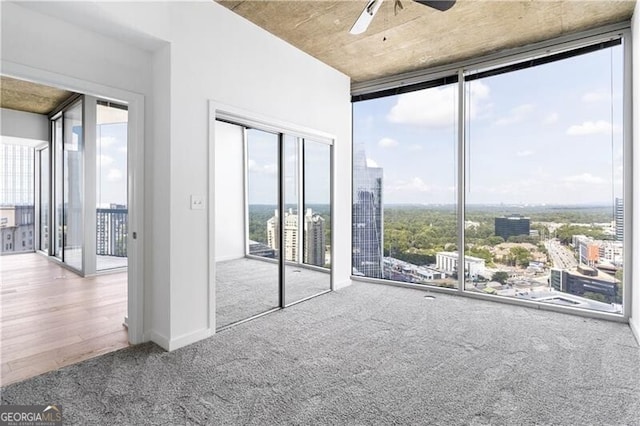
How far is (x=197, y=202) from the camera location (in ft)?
9.13

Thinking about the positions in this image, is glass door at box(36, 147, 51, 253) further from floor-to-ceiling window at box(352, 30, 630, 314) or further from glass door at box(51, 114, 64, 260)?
floor-to-ceiling window at box(352, 30, 630, 314)

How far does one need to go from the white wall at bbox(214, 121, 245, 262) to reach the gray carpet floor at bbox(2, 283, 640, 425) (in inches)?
34.4

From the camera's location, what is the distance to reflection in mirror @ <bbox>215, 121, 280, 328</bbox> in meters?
3.33

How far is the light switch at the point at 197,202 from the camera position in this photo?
2.75 metres

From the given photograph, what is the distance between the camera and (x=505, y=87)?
386 cm

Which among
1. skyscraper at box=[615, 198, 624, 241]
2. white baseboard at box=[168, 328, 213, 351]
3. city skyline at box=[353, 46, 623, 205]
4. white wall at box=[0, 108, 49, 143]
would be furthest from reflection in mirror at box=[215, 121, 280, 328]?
white wall at box=[0, 108, 49, 143]

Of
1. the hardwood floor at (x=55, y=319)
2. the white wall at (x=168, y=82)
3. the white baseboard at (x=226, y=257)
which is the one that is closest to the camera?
the white wall at (x=168, y=82)

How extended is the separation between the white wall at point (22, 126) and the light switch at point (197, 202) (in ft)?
19.4

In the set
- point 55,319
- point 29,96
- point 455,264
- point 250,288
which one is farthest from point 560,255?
point 29,96

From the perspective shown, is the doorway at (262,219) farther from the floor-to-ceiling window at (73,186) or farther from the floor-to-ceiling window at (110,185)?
the floor-to-ceiling window at (73,186)

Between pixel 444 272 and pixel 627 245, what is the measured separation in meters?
1.82

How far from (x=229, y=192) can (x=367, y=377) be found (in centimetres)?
218

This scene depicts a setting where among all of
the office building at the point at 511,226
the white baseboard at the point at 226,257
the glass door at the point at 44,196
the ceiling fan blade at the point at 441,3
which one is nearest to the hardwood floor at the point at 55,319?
the white baseboard at the point at 226,257

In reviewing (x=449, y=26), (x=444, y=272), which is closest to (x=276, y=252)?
(x=444, y=272)
